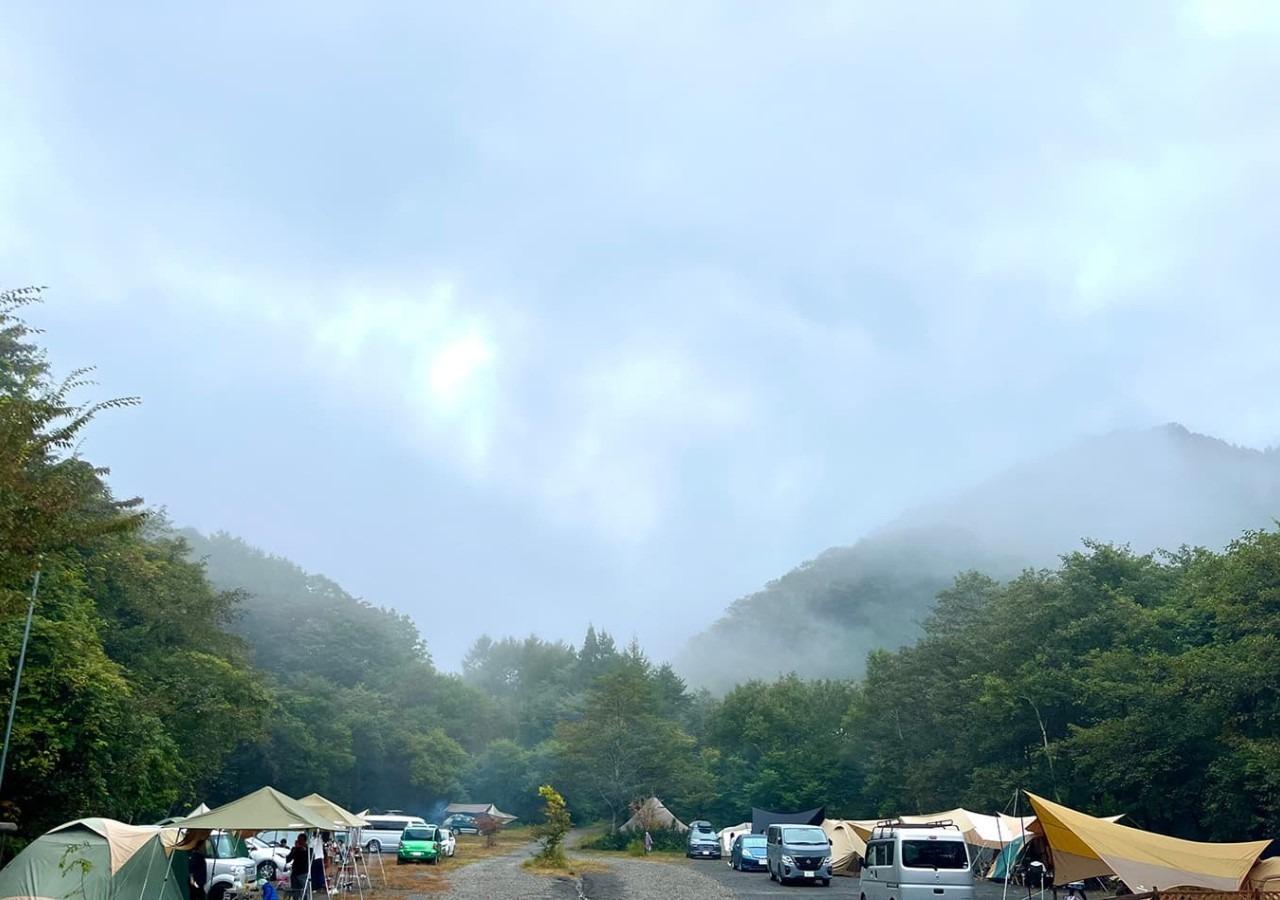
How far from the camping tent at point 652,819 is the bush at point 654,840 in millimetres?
414

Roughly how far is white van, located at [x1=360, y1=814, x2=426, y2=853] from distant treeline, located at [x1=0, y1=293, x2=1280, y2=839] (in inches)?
274

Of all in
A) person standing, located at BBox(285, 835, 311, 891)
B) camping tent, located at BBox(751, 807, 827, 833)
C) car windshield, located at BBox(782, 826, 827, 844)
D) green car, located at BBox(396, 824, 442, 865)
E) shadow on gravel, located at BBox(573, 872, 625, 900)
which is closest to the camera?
person standing, located at BBox(285, 835, 311, 891)

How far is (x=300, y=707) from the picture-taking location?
59.2 meters

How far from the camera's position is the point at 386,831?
153 ft

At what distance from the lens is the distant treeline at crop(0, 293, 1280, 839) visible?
73.2 feet

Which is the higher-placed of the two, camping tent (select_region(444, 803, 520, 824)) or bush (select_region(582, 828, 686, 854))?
camping tent (select_region(444, 803, 520, 824))

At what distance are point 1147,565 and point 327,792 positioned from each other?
4594cm

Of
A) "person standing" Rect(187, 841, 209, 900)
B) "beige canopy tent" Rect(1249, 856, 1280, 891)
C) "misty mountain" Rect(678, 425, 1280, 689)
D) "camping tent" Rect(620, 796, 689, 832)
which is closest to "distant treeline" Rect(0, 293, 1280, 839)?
"camping tent" Rect(620, 796, 689, 832)

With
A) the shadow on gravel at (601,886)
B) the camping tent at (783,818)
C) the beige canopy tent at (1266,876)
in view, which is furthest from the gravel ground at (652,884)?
the beige canopy tent at (1266,876)

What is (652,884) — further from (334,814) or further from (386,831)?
(386,831)

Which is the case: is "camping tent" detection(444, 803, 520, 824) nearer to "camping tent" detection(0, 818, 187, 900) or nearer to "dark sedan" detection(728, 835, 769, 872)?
"dark sedan" detection(728, 835, 769, 872)

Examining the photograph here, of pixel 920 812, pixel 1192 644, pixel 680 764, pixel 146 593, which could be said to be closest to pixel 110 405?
pixel 146 593

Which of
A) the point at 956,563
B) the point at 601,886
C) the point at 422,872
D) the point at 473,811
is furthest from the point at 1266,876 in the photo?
the point at 956,563

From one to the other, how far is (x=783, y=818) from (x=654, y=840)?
28.3 feet
